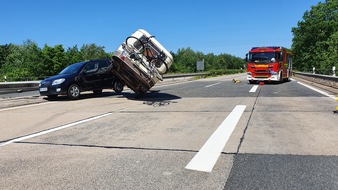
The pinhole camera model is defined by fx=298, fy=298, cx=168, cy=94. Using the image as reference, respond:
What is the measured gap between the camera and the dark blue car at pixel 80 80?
1278 centimetres

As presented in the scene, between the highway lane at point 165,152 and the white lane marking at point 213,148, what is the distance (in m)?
0.10

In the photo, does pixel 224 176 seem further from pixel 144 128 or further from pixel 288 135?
pixel 144 128

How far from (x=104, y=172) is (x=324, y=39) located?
75.1 m

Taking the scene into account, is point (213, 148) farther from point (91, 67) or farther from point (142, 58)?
point (91, 67)

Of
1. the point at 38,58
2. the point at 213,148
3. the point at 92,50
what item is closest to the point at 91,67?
the point at 213,148

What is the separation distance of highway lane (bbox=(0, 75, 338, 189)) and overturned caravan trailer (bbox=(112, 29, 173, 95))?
11.0 feet

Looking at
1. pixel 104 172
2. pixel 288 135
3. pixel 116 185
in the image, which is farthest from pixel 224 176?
pixel 288 135

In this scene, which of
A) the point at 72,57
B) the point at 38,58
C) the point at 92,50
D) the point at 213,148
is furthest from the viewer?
the point at 92,50

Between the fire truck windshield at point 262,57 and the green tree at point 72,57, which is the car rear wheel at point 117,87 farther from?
the green tree at point 72,57

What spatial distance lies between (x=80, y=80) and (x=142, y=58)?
366 centimetres

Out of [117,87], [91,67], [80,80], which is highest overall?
[91,67]

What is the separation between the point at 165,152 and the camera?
4.78 metres

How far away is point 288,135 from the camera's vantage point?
5707mm

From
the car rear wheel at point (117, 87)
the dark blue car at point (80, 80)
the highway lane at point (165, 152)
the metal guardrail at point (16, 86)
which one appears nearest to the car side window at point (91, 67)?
the dark blue car at point (80, 80)
